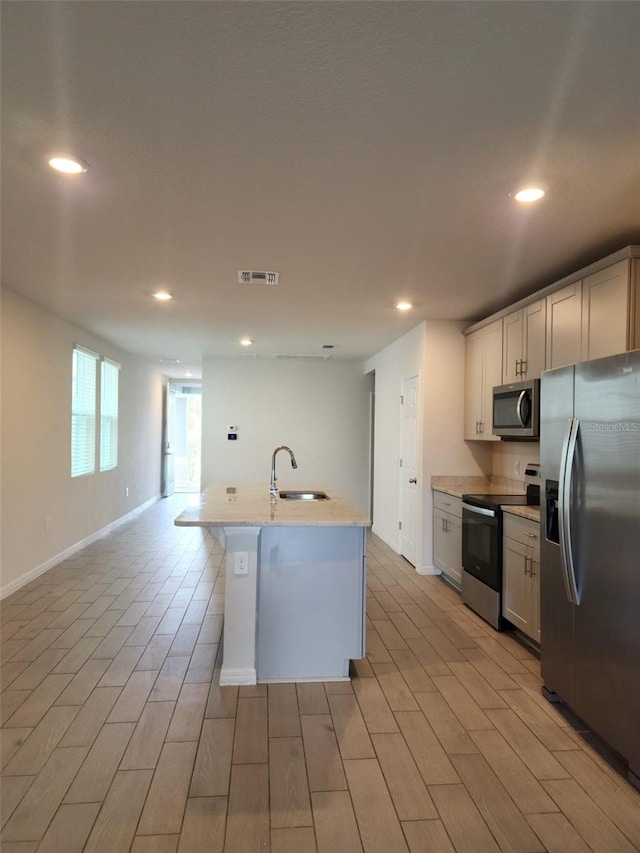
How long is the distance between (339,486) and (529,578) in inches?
199

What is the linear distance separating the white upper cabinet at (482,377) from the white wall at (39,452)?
4023 mm

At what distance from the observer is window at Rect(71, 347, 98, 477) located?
227 inches

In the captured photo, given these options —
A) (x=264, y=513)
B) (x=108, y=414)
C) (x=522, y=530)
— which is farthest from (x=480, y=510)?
(x=108, y=414)

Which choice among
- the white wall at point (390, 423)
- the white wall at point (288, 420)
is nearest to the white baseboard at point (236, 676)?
the white wall at point (390, 423)

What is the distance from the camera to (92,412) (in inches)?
251

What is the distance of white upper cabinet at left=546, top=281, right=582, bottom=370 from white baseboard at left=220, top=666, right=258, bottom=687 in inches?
105

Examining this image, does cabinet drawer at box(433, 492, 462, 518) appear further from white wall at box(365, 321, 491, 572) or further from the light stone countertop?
the light stone countertop

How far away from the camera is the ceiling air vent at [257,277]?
12.0 ft

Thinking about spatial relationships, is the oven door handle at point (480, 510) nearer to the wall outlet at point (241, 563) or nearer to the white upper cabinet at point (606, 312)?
the white upper cabinet at point (606, 312)

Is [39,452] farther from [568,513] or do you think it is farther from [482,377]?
[568,513]

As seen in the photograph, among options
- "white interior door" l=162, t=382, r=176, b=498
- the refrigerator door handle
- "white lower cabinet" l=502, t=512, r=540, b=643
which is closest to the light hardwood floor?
"white lower cabinet" l=502, t=512, r=540, b=643

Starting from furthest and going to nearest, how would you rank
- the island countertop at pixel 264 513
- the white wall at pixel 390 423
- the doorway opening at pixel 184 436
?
the doorway opening at pixel 184 436, the white wall at pixel 390 423, the island countertop at pixel 264 513

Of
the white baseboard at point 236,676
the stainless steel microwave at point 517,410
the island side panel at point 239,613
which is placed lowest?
the white baseboard at point 236,676

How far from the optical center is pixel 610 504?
222 centimetres
